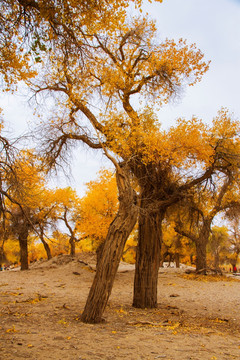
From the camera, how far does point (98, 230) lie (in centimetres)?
1705

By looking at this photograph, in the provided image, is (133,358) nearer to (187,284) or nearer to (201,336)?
(201,336)

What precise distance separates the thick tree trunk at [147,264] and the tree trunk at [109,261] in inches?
84.1

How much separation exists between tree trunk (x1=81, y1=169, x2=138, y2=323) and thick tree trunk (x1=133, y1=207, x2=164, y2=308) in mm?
2136

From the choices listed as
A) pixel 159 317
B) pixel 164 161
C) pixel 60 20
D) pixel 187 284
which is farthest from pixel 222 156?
pixel 187 284

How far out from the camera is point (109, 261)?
6.54 metres

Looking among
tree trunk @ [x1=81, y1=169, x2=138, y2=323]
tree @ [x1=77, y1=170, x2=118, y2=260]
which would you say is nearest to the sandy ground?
tree trunk @ [x1=81, y1=169, x2=138, y2=323]

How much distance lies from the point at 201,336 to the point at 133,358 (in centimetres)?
211

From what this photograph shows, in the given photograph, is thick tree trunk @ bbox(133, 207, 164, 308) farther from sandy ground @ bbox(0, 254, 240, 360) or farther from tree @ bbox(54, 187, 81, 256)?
tree @ bbox(54, 187, 81, 256)

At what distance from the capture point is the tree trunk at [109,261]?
6.43 m

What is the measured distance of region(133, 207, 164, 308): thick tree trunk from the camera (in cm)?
912

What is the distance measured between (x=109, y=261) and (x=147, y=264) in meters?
2.98

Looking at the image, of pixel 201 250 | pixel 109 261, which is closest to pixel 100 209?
pixel 201 250

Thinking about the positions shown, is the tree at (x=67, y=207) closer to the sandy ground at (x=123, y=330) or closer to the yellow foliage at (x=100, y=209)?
the yellow foliage at (x=100, y=209)

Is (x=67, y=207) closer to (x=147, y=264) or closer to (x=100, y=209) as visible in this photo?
(x=100, y=209)
